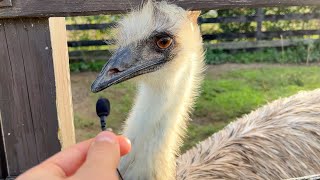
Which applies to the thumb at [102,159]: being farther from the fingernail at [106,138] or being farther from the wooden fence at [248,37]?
the wooden fence at [248,37]

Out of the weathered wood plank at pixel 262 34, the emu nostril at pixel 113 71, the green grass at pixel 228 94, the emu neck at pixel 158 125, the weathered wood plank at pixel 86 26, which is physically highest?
the emu nostril at pixel 113 71

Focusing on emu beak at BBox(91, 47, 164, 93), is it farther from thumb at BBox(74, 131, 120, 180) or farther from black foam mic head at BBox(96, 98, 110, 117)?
thumb at BBox(74, 131, 120, 180)

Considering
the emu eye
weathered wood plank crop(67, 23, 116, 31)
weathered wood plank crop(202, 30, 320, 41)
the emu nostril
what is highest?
the emu eye

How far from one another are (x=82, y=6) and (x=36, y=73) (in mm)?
381

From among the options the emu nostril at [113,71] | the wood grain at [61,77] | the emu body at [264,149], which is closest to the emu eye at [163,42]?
the emu nostril at [113,71]

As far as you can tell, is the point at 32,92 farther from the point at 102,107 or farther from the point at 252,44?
the point at 252,44

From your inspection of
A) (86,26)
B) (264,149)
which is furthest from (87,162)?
(86,26)

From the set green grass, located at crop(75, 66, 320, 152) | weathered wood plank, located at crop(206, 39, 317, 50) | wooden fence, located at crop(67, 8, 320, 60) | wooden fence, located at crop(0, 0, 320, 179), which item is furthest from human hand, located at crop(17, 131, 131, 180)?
weathered wood plank, located at crop(206, 39, 317, 50)

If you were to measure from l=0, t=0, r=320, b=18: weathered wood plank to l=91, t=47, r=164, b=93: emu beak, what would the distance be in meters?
0.25

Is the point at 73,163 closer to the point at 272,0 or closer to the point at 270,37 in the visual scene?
the point at 272,0

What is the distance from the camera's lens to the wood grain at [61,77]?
7.47 feet

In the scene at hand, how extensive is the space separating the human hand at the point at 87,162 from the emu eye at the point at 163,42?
0.96m

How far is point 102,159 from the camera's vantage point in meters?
1.27

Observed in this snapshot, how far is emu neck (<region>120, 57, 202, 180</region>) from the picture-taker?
2.23 meters
